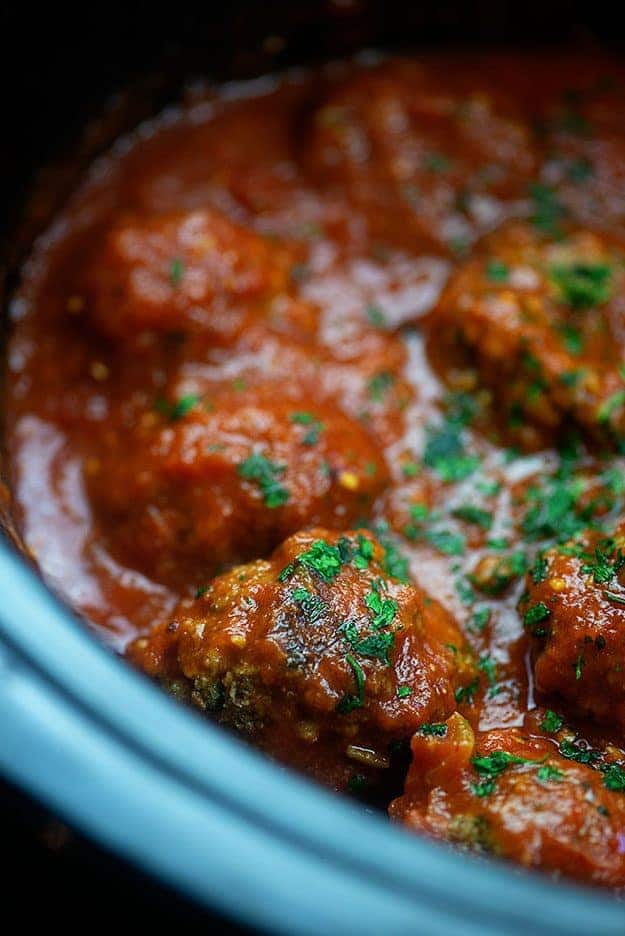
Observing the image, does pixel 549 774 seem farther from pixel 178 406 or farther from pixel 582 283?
pixel 582 283

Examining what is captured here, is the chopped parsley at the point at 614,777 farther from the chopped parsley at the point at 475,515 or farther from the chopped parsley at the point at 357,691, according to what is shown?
the chopped parsley at the point at 475,515

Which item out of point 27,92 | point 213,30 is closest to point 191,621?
point 27,92

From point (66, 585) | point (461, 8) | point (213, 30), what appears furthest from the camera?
point (461, 8)

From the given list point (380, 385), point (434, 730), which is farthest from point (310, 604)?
point (380, 385)

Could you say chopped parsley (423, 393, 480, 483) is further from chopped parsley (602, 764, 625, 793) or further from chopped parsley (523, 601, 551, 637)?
chopped parsley (602, 764, 625, 793)

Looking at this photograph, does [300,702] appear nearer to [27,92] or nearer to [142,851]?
[142,851]

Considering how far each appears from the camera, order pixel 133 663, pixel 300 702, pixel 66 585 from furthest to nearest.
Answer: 1. pixel 66 585
2. pixel 133 663
3. pixel 300 702

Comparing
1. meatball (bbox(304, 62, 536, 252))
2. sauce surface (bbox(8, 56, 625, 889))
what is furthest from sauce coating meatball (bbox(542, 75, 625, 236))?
meatball (bbox(304, 62, 536, 252))
